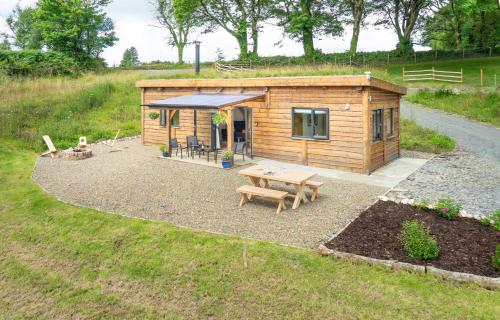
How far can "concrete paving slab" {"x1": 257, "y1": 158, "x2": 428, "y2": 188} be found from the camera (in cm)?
1176

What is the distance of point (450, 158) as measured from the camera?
15.0 meters

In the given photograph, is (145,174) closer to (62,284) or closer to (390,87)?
(62,284)

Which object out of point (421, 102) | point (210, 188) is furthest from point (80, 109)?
point (421, 102)

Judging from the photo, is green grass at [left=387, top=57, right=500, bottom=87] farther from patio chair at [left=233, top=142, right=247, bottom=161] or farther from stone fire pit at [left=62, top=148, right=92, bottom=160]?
stone fire pit at [left=62, top=148, right=92, bottom=160]

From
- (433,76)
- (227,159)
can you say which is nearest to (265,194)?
(227,159)

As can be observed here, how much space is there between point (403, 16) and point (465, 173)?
36021 mm

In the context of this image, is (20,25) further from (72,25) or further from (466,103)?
(466,103)

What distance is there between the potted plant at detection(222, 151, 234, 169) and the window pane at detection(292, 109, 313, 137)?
2450mm

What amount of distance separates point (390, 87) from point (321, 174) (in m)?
4.16

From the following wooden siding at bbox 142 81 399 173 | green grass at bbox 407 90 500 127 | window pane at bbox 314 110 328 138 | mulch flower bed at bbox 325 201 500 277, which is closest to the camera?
mulch flower bed at bbox 325 201 500 277

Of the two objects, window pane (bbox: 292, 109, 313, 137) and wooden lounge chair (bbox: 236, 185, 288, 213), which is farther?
window pane (bbox: 292, 109, 313, 137)

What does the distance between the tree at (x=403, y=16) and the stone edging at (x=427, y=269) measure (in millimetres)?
38607

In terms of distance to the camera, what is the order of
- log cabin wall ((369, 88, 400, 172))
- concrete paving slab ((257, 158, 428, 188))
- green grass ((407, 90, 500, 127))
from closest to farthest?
concrete paving slab ((257, 158, 428, 188)) → log cabin wall ((369, 88, 400, 172)) → green grass ((407, 90, 500, 127))

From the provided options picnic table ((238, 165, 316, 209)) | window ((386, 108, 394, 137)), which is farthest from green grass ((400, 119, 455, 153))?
picnic table ((238, 165, 316, 209))
